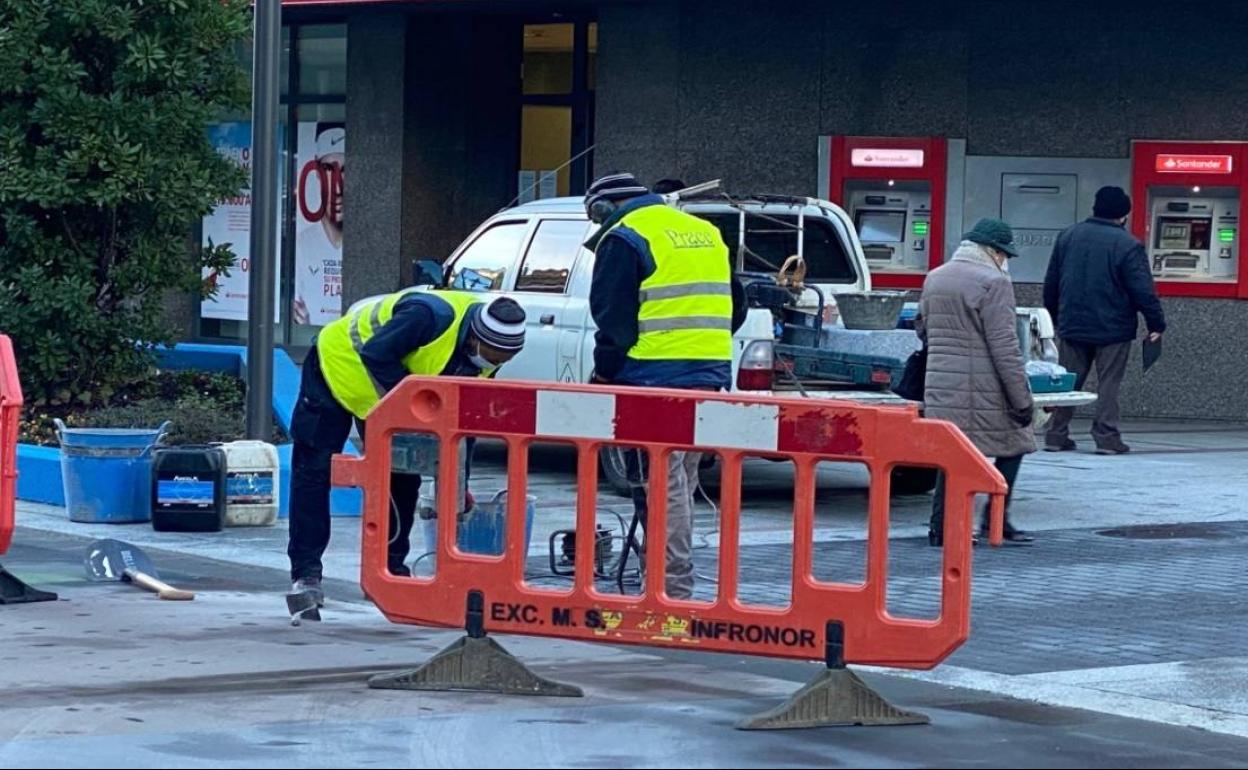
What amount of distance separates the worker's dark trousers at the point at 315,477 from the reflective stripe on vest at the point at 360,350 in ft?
0.29

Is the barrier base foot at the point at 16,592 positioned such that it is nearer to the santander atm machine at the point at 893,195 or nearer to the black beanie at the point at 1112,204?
the black beanie at the point at 1112,204

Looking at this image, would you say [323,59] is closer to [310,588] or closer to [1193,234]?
[1193,234]

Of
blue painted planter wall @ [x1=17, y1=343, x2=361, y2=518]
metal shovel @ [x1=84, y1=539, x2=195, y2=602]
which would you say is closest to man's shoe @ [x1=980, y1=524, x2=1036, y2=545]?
blue painted planter wall @ [x1=17, y1=343, x2=361, y2=518]

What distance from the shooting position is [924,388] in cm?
1183

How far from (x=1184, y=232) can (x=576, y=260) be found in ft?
23.4

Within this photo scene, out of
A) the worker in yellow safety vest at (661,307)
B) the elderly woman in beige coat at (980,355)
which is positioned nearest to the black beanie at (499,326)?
the worker in yellow safety vest at (661,307)

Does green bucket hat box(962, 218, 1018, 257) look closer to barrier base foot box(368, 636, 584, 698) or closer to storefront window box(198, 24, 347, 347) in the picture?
barrier base foot box(368, 636, 584, 698)

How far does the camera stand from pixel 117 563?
10.2m

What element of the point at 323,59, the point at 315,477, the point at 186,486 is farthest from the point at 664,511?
the point at 323,59

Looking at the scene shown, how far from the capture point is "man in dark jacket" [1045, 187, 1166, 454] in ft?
52.0

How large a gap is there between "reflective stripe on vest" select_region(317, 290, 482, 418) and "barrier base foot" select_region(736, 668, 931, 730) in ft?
7.77

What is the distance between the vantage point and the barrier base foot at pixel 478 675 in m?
7.64

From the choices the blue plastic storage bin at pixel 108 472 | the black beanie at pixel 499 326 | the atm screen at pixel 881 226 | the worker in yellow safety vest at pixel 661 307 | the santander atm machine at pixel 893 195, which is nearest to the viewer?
the black beanie at pixel 499 326

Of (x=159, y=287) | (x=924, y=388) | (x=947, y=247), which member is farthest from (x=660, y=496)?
(x=947, y=247)
